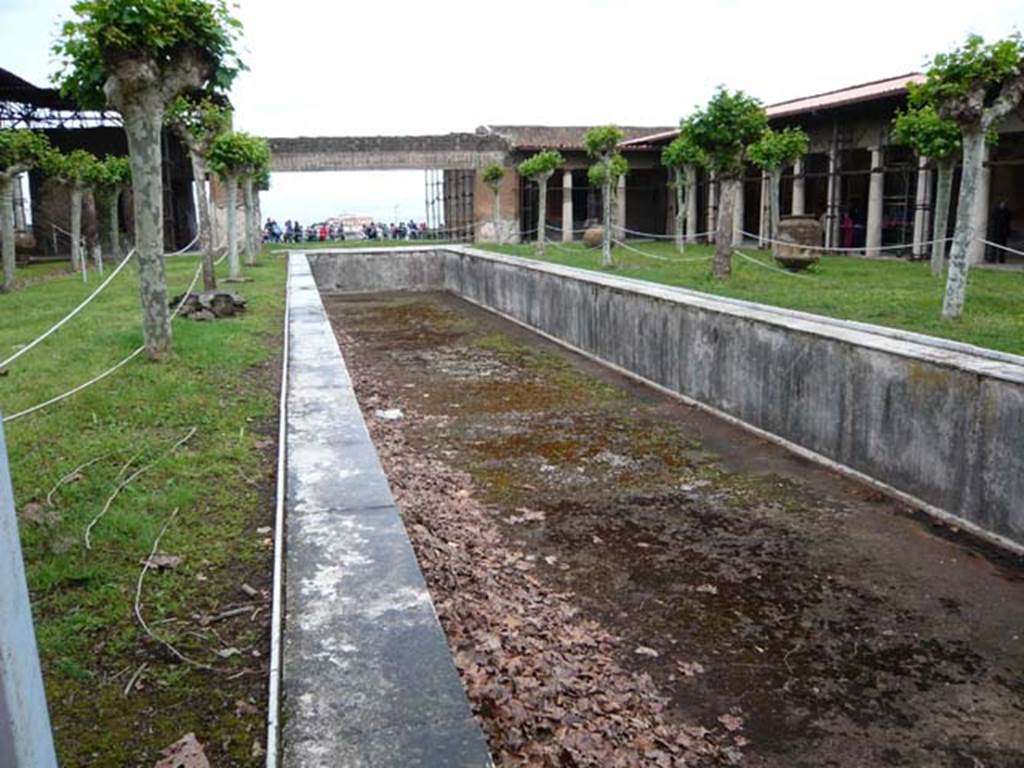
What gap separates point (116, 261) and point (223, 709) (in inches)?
1074

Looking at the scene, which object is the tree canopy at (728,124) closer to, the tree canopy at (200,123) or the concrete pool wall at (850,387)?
the concrete pool wall at (850,387)

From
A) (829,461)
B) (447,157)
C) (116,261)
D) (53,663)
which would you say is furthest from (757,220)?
(53,663)

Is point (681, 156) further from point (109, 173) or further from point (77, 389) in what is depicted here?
point (77, 389)

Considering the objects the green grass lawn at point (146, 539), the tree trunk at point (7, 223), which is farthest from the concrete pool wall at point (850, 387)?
the tree trunk at point (7, 223)

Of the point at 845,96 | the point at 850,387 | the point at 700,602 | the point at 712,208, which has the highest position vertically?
the point at 845,96

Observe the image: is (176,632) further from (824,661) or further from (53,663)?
(824,661)

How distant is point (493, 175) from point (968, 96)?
24640 mm

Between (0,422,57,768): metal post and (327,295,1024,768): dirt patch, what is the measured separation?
6.95ft

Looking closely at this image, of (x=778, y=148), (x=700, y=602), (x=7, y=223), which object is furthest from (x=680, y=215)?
(x=700, y=602)

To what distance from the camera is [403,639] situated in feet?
11.1

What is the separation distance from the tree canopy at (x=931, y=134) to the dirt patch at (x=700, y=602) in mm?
10540

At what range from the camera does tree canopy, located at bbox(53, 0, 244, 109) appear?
9.09 meters

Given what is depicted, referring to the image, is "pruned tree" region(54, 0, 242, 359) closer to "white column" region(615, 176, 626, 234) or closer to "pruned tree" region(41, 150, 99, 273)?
"pruned tree" region(41, 150, 99, 273)

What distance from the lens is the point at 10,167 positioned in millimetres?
19219
